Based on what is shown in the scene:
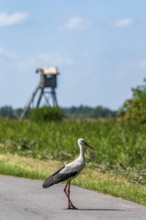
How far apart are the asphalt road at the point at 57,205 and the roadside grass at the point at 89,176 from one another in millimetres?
379

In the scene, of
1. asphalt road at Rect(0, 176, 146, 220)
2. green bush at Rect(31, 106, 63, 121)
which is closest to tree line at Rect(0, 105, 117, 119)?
green bush at Rect(31, 106, 63, 121)

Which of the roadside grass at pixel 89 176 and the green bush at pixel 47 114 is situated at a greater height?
the green bush at pixel 47 114

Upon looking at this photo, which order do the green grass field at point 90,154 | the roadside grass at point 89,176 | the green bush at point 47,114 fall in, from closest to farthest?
the roadside grass at point 89,176
the green grass field at point 90,154
the green bush at point 47,114

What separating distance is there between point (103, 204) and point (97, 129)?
1960 cm

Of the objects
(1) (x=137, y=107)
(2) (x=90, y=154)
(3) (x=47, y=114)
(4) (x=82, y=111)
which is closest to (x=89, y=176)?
(2) (x=90, y=154)

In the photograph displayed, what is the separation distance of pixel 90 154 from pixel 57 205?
11009 millimetres

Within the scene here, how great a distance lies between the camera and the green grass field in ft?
57.5

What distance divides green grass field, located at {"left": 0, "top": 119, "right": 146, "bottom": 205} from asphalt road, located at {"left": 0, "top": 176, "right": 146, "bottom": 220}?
589mm

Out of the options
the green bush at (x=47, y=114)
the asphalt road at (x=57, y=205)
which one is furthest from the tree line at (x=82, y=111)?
the asphalt road at (x=57, y=205)

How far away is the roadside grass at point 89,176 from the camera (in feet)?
49.3

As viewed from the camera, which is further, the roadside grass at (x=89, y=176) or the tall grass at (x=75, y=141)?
the tall grass at (x=75, y=141)

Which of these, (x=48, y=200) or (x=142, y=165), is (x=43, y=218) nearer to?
(x=48, y=200)

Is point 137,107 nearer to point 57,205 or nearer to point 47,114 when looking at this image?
point 47,114

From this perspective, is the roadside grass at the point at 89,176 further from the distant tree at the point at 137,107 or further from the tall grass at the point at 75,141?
A: the distant tree at the point at 137,107
